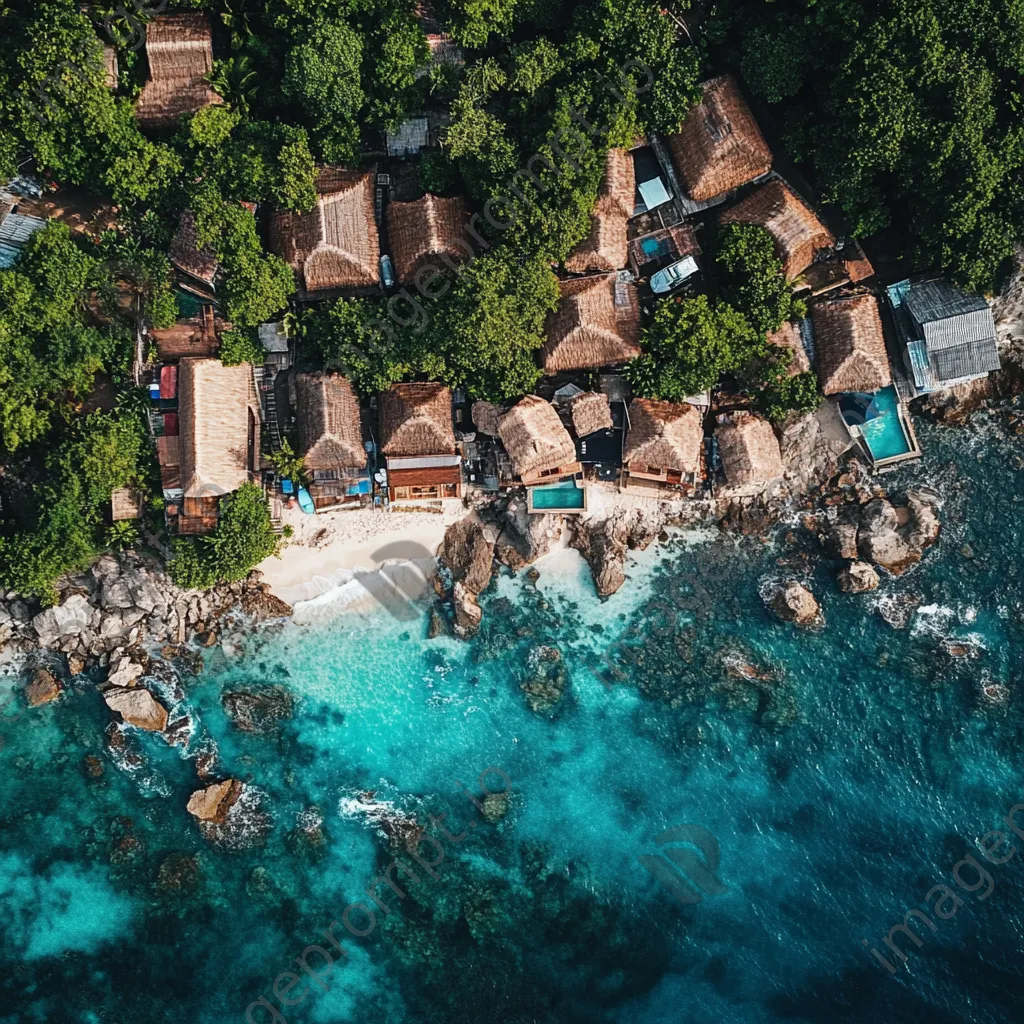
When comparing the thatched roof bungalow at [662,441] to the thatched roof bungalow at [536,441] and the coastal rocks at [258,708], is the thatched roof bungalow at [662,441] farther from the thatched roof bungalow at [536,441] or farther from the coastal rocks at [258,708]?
the coastal rocks at [258,708]

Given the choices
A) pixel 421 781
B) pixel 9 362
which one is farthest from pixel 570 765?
pixel 9 362

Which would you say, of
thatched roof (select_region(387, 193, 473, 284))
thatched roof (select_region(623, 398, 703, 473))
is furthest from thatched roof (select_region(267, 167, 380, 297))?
thatched roof (select_region(623, 398, 703, 473))

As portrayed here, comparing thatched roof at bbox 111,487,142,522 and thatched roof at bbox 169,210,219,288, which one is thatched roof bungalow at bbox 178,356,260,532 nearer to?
thatched roof at bbox 111,487,142,522

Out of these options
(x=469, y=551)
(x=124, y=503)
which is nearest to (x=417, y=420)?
(x=469, y=551)

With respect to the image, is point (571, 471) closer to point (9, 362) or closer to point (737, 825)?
point (737, 825)

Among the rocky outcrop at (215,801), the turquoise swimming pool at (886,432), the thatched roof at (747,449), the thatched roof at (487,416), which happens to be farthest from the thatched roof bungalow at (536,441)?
the rocky outcrop at (215,801)
